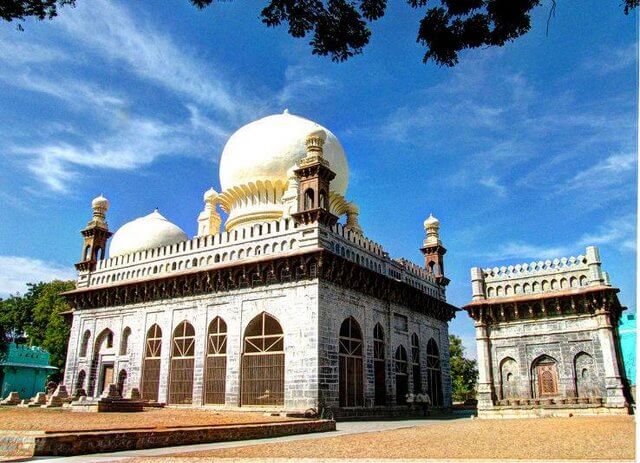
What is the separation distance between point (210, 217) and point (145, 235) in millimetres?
4658

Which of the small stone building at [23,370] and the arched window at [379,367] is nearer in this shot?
the arched window at [379,367]

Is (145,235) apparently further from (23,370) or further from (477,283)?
(477,283)

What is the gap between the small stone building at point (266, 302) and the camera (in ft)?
75.8

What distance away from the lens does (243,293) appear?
2486 centimetres

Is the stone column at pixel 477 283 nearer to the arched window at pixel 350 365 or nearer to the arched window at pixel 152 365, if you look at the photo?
the arched window at pixel 350 365

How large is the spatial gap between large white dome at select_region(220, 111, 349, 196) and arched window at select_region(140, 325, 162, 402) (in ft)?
29.6

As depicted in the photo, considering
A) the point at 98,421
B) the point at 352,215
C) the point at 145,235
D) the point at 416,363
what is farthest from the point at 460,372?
the point at 98,421

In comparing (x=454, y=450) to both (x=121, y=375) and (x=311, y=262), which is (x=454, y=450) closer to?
(x=311, y=262)

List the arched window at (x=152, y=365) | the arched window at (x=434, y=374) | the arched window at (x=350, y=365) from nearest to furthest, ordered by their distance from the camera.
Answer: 1. the arched window at (x=350, y=365)
2. the arched window at (x=152, y=365)
3. the arched window at (x=434, y=374)

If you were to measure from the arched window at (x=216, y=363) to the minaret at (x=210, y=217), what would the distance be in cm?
758

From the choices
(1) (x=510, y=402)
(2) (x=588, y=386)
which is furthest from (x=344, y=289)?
(2) (x=588, y=386)

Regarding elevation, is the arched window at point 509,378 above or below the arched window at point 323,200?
below

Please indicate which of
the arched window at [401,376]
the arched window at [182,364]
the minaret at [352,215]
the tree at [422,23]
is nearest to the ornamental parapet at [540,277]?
the arched window at [401,376]

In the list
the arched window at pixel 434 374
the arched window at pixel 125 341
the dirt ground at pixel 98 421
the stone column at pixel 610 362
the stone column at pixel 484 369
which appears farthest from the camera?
the arched window at pixel 434 374
